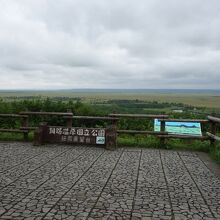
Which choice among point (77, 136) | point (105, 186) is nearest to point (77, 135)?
point (77, 136)

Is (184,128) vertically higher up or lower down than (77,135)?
higher up

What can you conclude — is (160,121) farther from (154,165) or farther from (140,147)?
(154,165)

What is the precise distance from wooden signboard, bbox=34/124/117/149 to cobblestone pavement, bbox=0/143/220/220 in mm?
893

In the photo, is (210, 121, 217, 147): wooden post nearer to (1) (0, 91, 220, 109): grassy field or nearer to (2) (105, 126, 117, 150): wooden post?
(2) (105, 126, 117, 150): wooden post

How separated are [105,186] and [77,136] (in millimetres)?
4568

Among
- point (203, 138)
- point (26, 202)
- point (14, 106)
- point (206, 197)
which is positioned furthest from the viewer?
point (14, 106)

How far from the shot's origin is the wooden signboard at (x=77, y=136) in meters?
9.38

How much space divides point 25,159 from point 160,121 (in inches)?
179

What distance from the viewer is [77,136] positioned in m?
9.78

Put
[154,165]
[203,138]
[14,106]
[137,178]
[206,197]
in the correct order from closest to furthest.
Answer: [206,197], [137,178], [154,165], [203,138], [14,106]

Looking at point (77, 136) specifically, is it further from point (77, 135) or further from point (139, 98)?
point (139, 98)

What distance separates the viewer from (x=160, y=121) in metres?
9.92

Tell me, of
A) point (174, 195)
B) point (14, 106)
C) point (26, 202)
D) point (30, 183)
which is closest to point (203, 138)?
point (174, 195)

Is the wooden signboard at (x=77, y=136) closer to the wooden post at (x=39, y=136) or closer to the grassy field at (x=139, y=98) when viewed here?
the wooden post at (x=39, y=136)
